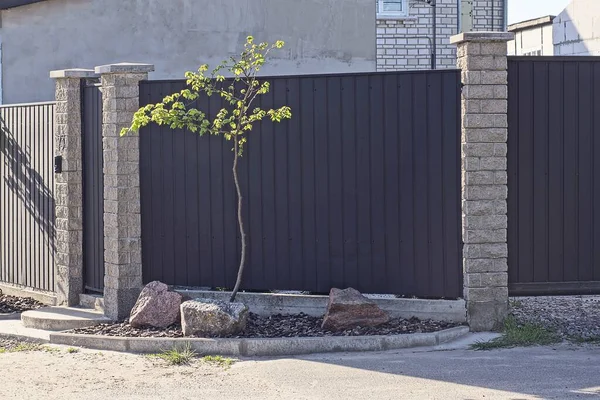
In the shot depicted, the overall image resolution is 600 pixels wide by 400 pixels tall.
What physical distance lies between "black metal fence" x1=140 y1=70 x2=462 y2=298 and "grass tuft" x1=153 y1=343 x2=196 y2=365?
1.40 metres

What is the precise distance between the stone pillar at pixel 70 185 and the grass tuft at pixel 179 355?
2.53 metres

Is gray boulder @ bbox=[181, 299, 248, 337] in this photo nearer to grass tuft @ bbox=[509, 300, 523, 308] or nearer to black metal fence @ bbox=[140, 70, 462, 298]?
black metal fence @ bbox=[140, 70, 462, 298]

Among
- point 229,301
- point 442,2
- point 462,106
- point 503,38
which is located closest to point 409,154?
point 462,106

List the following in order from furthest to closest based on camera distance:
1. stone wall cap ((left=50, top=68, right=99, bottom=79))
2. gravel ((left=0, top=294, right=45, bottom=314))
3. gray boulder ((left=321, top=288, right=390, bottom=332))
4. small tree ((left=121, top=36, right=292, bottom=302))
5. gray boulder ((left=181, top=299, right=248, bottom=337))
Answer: gravel ((left=0, top=294, right=45, bottom=314))
stone wall cap ((left=50, top=68, right=99, bottom=79))
small tree ((left=121, top=36, right=292, bottom=302))
gray boulder ((left=321, top=288, right=390, bottom=332))
gray boulder ((left=181, top=299, right=248, bottom=337))

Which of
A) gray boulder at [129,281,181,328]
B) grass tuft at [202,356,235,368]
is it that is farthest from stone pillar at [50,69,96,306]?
grass tuft at [202,356,235,368]

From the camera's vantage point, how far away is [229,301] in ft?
32.2

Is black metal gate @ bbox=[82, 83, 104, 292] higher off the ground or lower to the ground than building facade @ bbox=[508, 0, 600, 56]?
lower

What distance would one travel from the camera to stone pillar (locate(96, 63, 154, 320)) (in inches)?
400

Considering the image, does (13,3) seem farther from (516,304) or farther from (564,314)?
(564,314)

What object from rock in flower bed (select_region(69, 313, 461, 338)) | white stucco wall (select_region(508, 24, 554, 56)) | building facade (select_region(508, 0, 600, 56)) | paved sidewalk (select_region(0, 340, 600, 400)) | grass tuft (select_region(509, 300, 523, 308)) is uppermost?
white stucco wall (select_region(508, 24, 554, 56))

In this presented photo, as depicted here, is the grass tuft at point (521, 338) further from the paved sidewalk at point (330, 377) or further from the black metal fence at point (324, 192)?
the black metal fence at point (324, 192)

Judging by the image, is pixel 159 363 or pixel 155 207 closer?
pixel 159 363

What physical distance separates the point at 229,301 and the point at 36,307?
116 inches

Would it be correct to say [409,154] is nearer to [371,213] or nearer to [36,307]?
[371,213]
